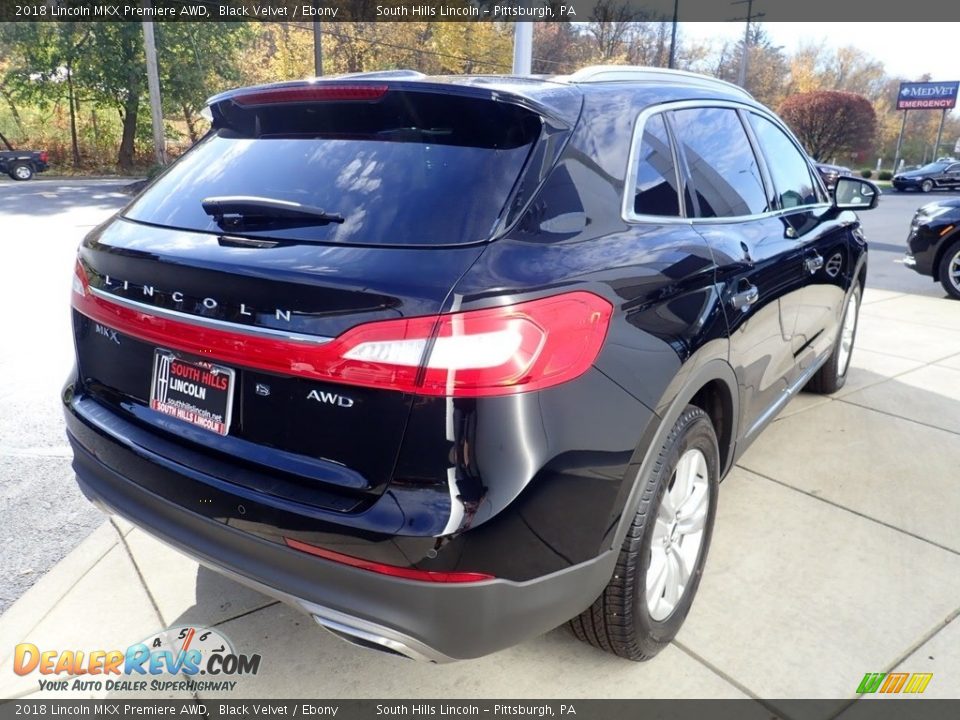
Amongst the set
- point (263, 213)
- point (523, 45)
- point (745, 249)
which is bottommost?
point (745, 249)

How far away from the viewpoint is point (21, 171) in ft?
84.9

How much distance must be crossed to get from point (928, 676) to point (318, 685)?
196 centimetres

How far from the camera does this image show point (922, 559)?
3.04m

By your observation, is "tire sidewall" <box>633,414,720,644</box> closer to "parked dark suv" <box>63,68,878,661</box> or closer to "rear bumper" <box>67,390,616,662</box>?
"parked dark suv" <box>63,68,878,661</box>

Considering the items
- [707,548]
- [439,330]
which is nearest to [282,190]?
[439,330]

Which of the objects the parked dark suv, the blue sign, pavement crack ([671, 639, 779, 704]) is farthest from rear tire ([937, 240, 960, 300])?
the blue sign

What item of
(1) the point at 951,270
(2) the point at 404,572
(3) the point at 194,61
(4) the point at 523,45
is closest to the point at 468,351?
(2) the point at 404,572

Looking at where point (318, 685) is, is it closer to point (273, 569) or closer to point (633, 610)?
point (273, 569)

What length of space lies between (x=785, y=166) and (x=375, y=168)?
246 cm

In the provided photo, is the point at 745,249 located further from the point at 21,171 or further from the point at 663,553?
the point at 21,171

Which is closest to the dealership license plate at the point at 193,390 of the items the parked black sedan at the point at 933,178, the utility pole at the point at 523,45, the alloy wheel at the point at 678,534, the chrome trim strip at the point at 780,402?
the alloy wheel at the point at 678,534

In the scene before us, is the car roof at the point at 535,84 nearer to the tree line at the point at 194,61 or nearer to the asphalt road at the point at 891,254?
the asphalt road at the point at 891,254

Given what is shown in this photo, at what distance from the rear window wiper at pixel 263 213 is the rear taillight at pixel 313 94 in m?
0.38

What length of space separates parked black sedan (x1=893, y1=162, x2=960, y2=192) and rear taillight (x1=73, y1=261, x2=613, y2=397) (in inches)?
1467
